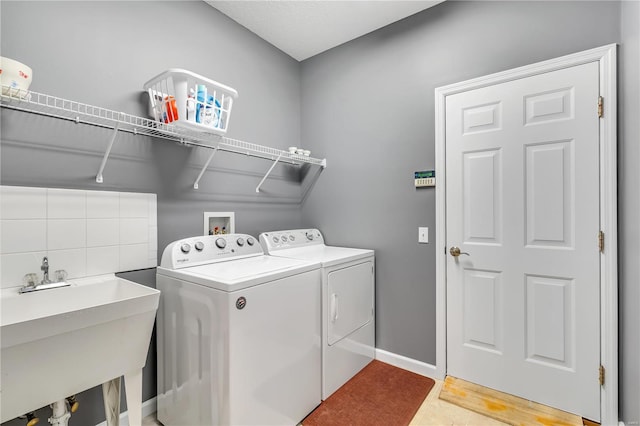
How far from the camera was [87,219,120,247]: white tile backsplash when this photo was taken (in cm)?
150

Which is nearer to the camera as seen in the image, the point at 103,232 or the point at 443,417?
the point at 103,232

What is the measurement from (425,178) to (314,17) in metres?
1.48

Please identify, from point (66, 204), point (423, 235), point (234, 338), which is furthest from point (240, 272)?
point (423, 235)

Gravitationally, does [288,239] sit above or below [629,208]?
below

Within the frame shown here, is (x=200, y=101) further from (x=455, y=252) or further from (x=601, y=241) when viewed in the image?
(x=601, y=241)

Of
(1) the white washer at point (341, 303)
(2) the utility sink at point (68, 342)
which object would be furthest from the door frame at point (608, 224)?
(2) the utility sink at point (68, 342)

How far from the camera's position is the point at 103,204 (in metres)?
1.55

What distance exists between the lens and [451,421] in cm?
166

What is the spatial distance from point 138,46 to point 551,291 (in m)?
2.81

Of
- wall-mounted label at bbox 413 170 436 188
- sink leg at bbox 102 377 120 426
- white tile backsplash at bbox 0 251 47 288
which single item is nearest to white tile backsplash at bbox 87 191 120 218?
white tile backsplash at bbox 0 251 47 288

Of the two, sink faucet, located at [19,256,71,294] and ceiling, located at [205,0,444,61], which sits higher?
ceiling, located at [205,0,444,61]

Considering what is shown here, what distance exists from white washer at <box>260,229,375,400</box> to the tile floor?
52 cm

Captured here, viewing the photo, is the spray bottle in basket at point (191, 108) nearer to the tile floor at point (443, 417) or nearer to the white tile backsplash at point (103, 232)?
the white tile backsplash at point (103, 232)

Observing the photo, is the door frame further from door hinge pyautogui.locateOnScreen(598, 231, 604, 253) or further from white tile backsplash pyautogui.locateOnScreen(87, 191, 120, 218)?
white tile backsplash pyautogui.locateOnScreen(87, 191, 120, 218)
